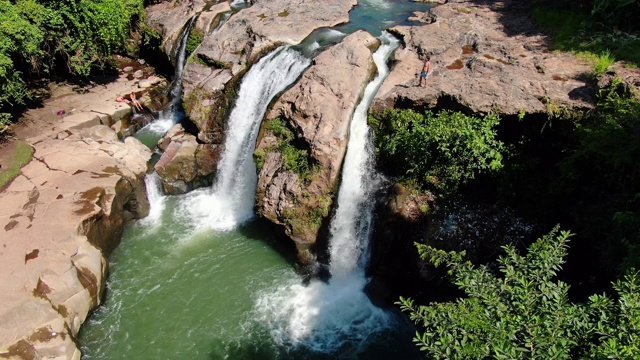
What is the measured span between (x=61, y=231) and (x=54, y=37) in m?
9.98

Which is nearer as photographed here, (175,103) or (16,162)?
(16,162)

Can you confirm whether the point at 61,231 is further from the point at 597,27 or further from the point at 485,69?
the point at 597,27

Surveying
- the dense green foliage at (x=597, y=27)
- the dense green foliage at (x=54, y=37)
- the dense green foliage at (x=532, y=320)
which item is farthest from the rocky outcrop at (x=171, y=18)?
the dense green foliage at (x=532, y=320)

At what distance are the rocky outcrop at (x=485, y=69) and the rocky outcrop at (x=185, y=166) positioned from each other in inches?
251

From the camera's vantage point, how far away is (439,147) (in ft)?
33.2

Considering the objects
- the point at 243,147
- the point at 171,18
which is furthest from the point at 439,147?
the point at 171,18

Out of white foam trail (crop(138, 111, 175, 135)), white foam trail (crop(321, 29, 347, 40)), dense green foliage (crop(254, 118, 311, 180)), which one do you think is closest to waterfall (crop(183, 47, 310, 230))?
dense green foliage (crop(254, 118, 311, 180))

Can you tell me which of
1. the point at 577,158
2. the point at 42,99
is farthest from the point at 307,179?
the point at 42,99

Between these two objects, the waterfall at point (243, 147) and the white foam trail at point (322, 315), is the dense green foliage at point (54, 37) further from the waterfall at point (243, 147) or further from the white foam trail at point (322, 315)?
the white foam trail at point (322, 315)

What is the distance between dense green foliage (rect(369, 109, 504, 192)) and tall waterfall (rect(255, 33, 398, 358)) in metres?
0.78

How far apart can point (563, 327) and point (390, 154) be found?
6942 millimetres

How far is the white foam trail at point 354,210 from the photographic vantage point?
11258 mm

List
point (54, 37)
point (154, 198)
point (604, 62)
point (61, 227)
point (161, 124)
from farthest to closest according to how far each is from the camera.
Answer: point (161, 124) < point (54, 37) < point (154, 198) < point (61, 227) < point (604, 62)

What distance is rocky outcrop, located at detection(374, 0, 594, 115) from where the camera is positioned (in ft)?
34.5
